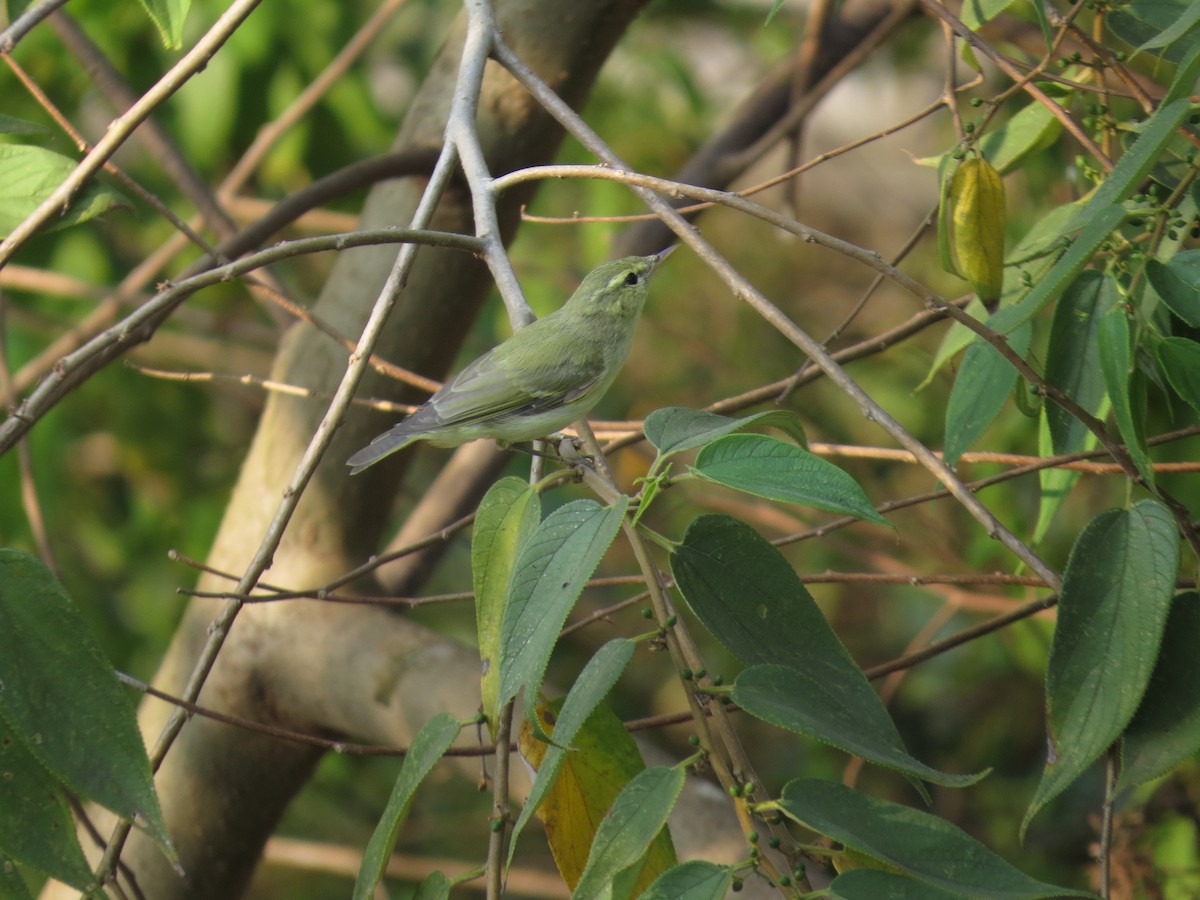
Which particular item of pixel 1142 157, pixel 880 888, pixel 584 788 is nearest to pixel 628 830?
pixel 880 888

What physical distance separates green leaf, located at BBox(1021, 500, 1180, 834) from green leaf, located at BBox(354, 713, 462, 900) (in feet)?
1.97

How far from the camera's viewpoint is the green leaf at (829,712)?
3.43 ft

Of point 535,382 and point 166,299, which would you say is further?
point 535,382

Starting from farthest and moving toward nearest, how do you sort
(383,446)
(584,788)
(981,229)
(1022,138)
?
(383,446), (1022,138), (981,229), (584,788)

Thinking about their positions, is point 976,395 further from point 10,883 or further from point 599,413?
point 599,413

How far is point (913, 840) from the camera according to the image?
3.44 ft

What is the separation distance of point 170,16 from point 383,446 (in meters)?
0.85

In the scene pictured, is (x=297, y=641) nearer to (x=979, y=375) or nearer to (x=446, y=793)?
(x=979, y=375)

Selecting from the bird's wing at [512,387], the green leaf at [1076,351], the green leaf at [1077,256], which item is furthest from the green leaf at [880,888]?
the bird's wing at [512,387]

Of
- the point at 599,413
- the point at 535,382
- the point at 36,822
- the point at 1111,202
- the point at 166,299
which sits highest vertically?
the point at 166,299

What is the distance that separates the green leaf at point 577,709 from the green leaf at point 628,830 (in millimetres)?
63

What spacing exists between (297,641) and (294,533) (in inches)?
8.6

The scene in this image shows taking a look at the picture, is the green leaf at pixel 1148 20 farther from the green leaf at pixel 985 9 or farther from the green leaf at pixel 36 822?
the green leaf at pixel 36 822

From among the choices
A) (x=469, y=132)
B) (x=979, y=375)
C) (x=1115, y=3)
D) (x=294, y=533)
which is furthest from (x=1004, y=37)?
(x=294, y=533)
